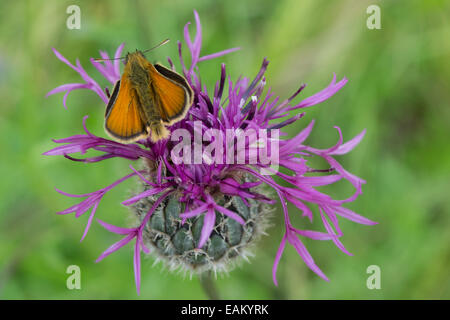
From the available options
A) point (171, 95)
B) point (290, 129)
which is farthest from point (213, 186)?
point (290, 129)

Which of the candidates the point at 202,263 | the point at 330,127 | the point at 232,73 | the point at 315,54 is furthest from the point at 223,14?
the point at 202,263

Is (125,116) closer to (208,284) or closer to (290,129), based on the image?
(208,284)

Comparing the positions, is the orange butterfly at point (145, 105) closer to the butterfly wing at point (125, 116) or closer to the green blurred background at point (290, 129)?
the butterfly wing at point (125, 116)

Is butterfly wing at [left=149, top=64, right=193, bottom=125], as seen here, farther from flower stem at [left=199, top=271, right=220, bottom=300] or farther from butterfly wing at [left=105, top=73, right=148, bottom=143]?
flower stem at [left=199, top=271, right=220, bottom=300]

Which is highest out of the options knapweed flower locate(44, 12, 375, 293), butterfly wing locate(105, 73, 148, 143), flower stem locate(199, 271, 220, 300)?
butterfly wing locate(105, 73, 148, 143)

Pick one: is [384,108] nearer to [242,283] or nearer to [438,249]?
[438,249]

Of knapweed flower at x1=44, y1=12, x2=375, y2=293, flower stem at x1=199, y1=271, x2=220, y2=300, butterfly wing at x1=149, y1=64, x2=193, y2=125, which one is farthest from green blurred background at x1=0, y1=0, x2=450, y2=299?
butterfly wing at x1=149, y1=64, x2=193, y2=125

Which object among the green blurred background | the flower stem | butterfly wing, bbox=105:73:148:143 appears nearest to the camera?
butterfly wing, bbox=105:73:148:143
